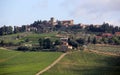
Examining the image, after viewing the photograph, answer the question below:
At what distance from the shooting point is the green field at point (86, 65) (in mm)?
44494

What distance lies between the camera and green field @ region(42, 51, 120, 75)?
44.5 m

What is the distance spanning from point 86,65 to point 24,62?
1046cm

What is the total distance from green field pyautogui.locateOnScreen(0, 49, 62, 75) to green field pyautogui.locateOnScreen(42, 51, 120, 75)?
7.66 feet

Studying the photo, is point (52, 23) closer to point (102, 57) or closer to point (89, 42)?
point (89, 42)

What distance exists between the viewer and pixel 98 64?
52.1m

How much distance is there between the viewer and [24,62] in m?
53.8

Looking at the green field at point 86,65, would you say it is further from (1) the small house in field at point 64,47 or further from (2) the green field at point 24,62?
(1) the small house in field at point 64,47

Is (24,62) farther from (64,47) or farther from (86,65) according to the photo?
(64,47)

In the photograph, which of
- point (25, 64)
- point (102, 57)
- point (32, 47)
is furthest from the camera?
point (32, 47)

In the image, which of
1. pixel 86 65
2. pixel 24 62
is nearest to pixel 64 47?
pixel 24 62

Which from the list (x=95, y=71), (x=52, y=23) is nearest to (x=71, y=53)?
(x=95, y=71)

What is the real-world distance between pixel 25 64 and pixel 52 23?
6049cm

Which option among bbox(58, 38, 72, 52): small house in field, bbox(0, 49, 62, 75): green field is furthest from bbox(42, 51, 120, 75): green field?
bbox(58, 38, 72, 52): small house in field

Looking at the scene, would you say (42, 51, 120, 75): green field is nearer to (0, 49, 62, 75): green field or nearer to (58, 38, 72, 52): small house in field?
(0, 49, 62, 75): green field
